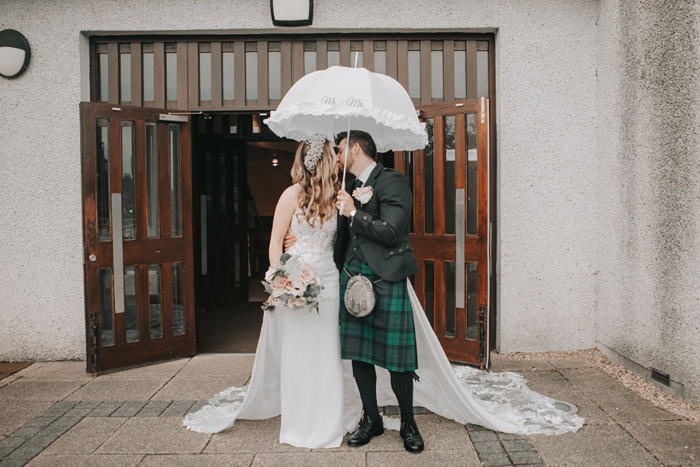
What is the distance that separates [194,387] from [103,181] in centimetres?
205

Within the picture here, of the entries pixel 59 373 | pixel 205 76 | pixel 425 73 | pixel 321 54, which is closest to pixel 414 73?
pixel 425 73

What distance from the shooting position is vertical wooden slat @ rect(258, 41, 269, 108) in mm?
5062

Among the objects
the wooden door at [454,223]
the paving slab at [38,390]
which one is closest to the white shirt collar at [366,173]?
the wooden door at [454,223]

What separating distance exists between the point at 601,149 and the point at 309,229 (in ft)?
10.7

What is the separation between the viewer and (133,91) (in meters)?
5.09

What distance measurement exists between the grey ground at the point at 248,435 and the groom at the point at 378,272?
0.32 meters

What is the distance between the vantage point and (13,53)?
4.88m

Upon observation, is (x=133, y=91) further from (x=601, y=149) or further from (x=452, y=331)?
(x=601, y=149)

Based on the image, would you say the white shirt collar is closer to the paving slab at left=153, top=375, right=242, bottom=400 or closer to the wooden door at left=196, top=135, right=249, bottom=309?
the paving slab at left=153, top=375, right=242, bottom=400

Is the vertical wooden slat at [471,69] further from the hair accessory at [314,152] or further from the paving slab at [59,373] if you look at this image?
the paving slab at [59,373]

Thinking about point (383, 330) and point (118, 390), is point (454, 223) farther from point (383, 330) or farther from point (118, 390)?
point (118, 390)

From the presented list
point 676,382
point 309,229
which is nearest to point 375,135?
point 309,229

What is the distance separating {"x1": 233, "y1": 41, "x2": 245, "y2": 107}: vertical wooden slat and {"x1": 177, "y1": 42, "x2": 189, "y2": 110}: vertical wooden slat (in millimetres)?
491

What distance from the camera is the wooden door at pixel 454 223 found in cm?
456
